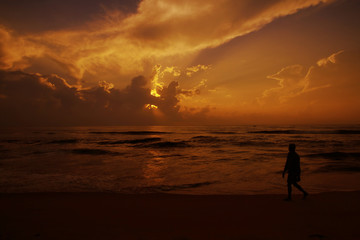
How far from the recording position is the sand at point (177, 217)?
4.65 metres

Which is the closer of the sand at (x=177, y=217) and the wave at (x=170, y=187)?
the sand at (x=177, y=217)

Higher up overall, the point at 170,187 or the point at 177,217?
the point at 177,217

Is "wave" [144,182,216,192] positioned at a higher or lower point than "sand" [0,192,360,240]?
lower

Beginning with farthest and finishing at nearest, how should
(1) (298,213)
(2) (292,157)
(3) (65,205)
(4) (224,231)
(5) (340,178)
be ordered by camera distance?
(5) (340,178) → (2) (292,157) → (3) (65,205) → (1) (298,213) → (4) (224,231)

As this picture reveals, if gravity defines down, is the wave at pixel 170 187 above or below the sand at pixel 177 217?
below

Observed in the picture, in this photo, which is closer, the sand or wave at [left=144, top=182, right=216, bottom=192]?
the sand

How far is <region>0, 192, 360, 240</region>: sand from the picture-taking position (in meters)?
4.65

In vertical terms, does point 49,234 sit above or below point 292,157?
below

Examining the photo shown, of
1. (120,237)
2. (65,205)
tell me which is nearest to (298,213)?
(120,237)

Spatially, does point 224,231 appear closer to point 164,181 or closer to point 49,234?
point 49,234

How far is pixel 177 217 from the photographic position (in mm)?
5715

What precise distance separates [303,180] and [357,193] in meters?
2.86

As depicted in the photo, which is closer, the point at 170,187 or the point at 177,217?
the point at 177,217

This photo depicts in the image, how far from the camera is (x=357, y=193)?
769 centimetres
